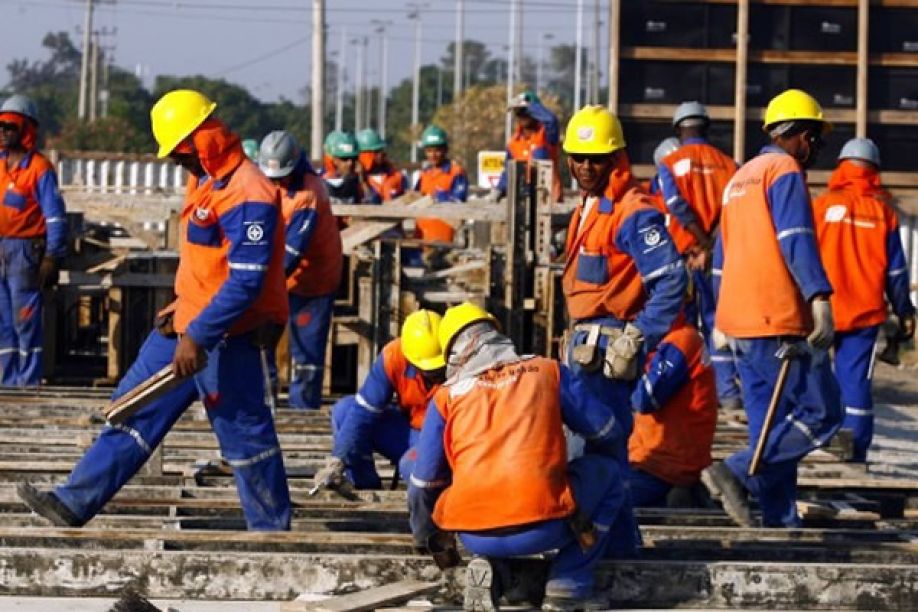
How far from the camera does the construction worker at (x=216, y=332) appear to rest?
343 inches

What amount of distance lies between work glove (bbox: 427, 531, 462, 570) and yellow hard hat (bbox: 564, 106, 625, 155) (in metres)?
2.03

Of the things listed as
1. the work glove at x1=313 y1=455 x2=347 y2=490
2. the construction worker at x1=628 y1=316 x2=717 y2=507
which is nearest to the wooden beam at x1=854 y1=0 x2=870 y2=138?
the construction worker at x1=628 y1=316 x2=717 y2=507

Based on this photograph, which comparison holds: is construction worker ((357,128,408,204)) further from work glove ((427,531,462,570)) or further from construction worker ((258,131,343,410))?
work glove ((427,531,462,570))

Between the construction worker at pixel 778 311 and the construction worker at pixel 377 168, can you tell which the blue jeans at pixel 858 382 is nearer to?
the construction worker at pixel 778 311

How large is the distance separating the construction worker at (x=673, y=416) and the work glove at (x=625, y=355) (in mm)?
1195

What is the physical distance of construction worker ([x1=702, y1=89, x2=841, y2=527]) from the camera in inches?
364

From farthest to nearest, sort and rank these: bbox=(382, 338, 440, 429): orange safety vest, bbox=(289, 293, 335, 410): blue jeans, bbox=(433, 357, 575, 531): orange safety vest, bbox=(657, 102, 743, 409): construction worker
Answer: bbox=(657, 102, 743, 409): construction worker → bbox=(289, 293, 335, 410): blue jeans → bbox=(382, 338, 440, 429): orange safety vest → bbox=(433, 357, 575, 531): orange safety vest

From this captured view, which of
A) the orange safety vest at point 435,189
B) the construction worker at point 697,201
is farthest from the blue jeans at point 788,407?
the orange safety vest at point 435,189

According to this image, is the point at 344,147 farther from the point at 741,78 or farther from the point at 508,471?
the point at 508,471

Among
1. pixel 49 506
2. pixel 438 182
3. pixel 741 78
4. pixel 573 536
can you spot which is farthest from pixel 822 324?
pixel 438 182

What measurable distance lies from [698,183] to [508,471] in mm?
7084

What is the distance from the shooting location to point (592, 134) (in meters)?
9.31

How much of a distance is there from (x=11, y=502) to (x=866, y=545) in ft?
12.3

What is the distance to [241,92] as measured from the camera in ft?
313
